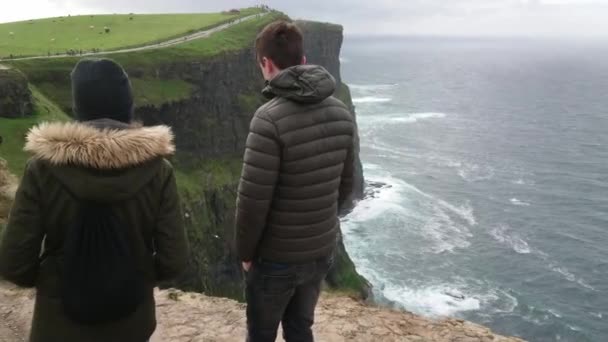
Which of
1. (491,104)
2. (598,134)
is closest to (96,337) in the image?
(598,134)

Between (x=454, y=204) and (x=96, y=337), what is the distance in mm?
68135

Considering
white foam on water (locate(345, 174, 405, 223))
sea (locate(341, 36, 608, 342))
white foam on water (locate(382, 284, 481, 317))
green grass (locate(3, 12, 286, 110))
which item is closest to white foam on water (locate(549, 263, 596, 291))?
sea (locate(341, 36, 608, 342))

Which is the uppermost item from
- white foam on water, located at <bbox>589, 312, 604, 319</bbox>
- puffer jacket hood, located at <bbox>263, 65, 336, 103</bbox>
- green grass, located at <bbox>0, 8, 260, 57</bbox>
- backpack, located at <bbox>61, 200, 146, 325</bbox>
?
green grass, located at <bbox>0, 8, 260, 57</bbox>

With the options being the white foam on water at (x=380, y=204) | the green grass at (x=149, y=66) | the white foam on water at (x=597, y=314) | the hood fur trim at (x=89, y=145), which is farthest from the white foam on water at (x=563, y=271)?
the hood fur trim at (x=89, y=145)

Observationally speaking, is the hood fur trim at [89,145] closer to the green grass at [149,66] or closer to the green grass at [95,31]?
the green grass at [149,66]

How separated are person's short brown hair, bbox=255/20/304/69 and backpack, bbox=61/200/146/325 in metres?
2.04

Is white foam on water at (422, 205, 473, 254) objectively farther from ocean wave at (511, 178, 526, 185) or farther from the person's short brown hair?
the person's short brown hair

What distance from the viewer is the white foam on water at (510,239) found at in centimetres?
5550

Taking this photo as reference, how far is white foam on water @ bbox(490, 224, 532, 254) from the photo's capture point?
182ft

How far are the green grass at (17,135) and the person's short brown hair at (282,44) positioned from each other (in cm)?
1724

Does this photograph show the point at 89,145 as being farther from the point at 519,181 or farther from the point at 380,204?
the point at 519,181

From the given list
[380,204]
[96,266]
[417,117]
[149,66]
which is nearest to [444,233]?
[380,204]

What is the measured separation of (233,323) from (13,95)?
2235 centimetres

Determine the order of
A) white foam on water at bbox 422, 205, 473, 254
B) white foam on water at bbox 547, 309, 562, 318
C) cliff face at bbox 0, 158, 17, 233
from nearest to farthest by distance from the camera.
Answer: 1. cliff face at bbox 0, 158, 17, 233
2. white foam on water at bbox 547, 309, 562, 318
3. white foam on water at bbox 422, 205, 473, 254
